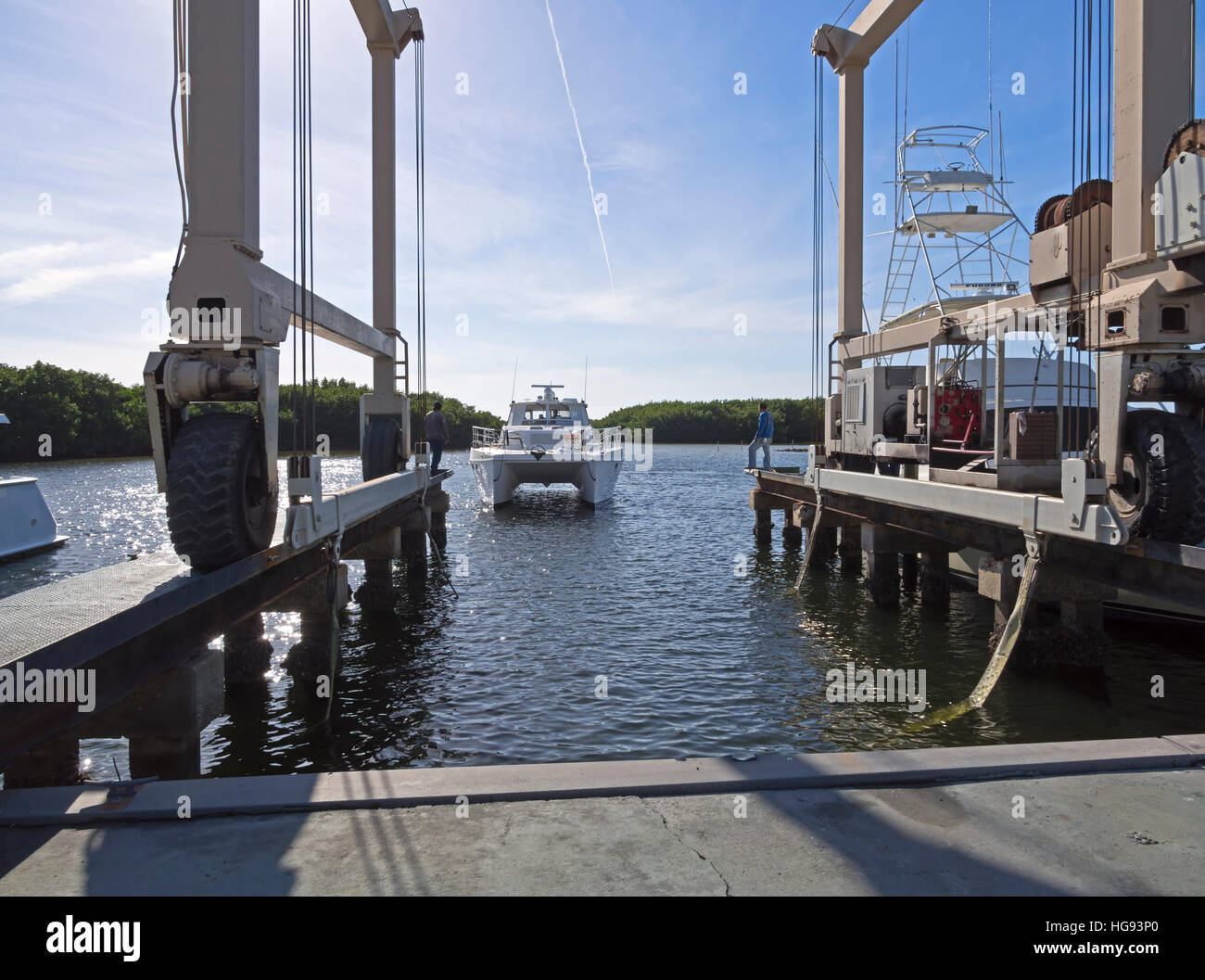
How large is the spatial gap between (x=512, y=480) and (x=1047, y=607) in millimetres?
17169

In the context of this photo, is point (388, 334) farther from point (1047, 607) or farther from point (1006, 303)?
point (1047, 607)

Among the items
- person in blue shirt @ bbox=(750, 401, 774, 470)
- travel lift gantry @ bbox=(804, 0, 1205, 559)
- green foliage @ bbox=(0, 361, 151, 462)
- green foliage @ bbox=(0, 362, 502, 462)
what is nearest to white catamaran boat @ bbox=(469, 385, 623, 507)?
person in blue shirt @ bbox=(750, 401, 774, 470)

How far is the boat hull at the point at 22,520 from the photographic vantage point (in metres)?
15.9

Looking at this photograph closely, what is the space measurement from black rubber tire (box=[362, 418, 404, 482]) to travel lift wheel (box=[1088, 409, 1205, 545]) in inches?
382

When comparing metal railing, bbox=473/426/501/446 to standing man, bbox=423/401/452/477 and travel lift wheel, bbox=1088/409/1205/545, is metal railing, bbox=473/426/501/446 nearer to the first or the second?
standing man, bbox=423/401/452/477

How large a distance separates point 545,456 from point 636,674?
15.6 meters

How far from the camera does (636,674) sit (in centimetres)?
816

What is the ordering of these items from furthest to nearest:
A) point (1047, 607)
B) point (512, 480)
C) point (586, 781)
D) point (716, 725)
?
point (512, 480) → point (1047, 607) → point (716, 725) → point (586, 781)

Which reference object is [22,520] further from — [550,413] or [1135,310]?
[1135,310]

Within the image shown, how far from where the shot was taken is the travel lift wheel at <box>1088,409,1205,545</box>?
5.69 metres

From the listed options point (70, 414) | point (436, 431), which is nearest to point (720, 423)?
point (70, 414)

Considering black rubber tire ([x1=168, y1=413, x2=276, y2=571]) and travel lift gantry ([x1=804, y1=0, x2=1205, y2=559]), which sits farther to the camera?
travel lift gantry ([x1=804, y1=0, x2=1205, y2=559])
